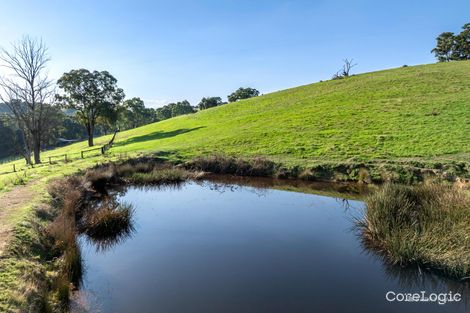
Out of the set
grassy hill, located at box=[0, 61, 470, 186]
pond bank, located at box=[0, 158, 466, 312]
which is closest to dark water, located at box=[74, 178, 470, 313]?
pond bank, located at box=[0, 158, 466, 312]

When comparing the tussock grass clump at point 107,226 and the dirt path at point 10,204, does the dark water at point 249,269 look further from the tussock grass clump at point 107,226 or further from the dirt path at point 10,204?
the dirt path at point 10,204

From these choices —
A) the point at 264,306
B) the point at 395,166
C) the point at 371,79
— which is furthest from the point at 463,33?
the point at 264,306

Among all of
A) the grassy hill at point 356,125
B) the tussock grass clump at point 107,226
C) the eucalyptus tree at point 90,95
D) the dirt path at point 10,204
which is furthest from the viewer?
the eucalyptus tree at point 90,95

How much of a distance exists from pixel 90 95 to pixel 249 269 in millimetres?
46737

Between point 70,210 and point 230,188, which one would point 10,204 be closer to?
point 70,210

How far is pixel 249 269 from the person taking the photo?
8.77 m

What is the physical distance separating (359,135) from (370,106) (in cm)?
1034

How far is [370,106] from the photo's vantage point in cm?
3516

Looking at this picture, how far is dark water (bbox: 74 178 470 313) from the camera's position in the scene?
712 cm

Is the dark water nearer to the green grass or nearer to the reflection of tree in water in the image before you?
the green grass

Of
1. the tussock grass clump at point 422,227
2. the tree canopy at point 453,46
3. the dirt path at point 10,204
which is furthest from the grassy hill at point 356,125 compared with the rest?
the tree canopy at point 453,46

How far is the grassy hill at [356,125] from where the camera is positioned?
2250cm

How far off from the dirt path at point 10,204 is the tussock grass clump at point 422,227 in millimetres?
10822

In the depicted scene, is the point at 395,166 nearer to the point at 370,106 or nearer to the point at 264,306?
the point at 264,306
